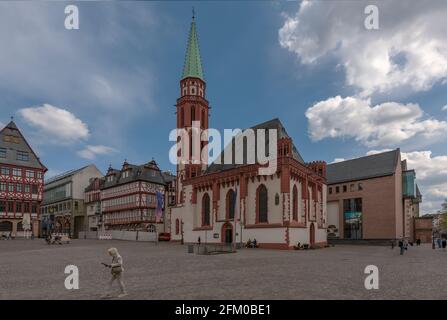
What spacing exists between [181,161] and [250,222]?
20965 mm

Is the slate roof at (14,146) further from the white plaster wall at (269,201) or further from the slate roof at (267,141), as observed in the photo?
the white plaster wall at (269,201)

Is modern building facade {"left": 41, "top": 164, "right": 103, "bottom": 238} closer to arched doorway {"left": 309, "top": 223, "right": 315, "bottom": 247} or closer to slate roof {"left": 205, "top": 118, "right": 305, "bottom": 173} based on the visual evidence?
slate roof {"left": 205, "top": 118, "right": 305, "bottom": 173}

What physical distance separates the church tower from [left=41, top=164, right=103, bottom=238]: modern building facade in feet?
135

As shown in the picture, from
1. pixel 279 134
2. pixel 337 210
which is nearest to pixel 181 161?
pixel 279 134

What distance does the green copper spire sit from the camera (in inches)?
2505

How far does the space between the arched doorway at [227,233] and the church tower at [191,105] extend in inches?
559

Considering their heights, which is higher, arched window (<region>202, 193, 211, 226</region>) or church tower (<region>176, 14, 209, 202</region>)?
church tower (<region>176, 14, 209, 202</region>)

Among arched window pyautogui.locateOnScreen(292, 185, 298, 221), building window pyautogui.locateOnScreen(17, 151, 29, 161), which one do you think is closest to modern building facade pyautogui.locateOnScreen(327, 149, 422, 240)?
arched window pyautogui.locateOnScreen(292, 185, 298, 221)

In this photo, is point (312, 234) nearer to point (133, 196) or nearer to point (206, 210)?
point (206, 210)

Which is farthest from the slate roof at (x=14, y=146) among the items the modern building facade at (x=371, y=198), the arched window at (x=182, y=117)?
the modern building facade at (x=371, y=198)

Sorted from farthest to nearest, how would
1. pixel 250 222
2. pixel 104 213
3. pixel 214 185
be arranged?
pixel 104 213, pixel 214 185, pixel 250 222

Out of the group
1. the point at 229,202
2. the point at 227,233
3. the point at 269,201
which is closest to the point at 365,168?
the point at 269,201
